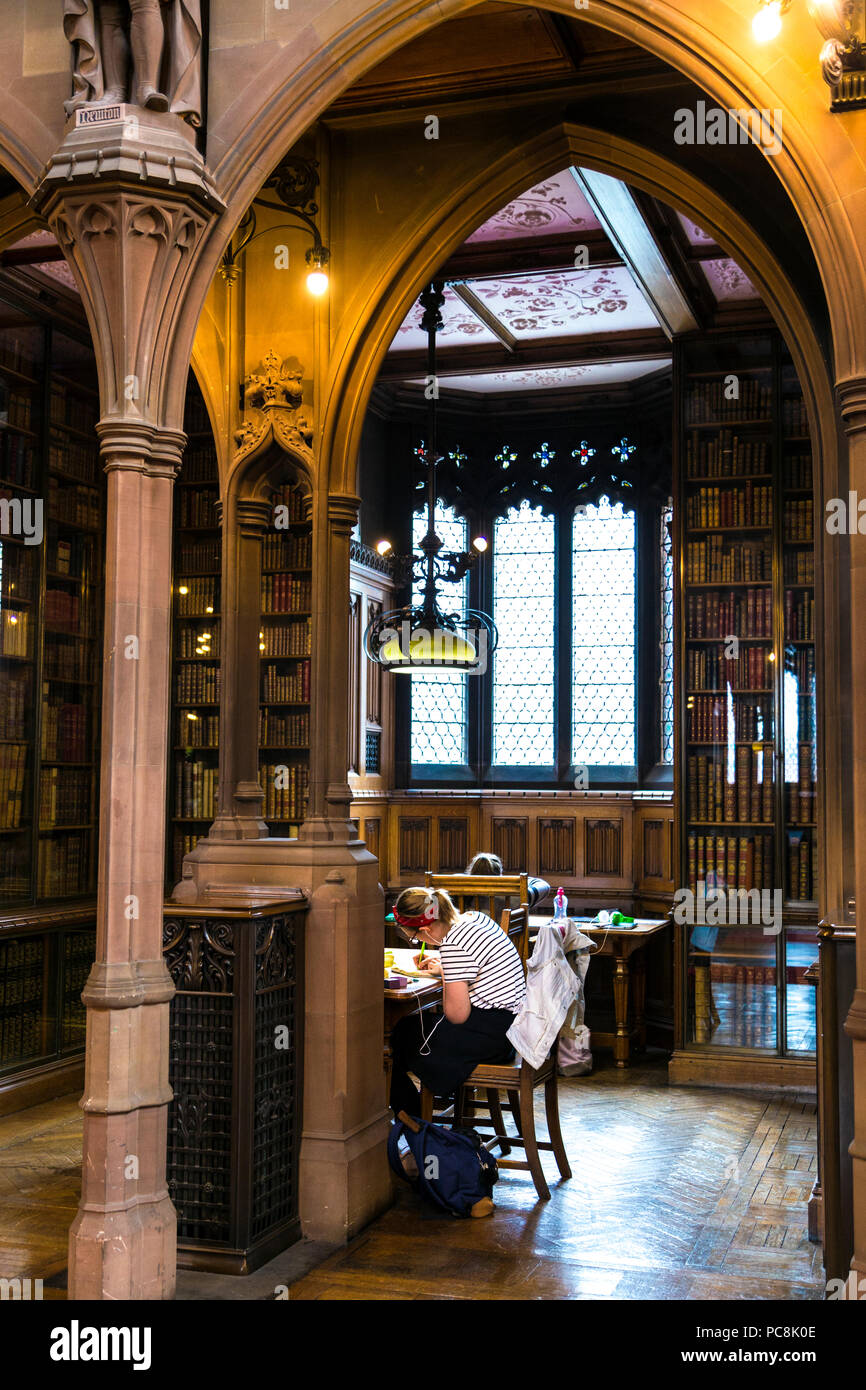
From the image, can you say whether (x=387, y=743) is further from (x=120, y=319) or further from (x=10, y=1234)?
(x=120, y=319)

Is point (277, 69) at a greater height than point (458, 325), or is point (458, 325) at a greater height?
point (458, 325)

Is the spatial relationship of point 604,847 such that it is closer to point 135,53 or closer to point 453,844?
point 453,844

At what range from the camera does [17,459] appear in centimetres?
768

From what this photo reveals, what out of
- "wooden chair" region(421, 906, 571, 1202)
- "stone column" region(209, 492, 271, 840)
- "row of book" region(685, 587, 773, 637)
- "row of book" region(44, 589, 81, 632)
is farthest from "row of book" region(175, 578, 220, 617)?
"wooden chair" region(421, 906, 571, 1202)

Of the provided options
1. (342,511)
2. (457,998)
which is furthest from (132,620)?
(457,998)

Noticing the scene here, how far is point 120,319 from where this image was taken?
3852 millimetres

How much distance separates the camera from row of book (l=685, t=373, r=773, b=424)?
8422mm

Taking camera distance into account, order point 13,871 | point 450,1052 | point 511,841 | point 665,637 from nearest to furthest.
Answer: point 450,1052 < point 13,871 < point 511,841 < point 665,637

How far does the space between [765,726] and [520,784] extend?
2.44 metres

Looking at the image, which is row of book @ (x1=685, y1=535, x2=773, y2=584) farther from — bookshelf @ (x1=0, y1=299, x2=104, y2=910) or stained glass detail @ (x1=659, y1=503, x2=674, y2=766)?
bookshelf @ (x1=0, y1=299, x2=104, y2=910)

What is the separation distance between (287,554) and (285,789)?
5.18 ft

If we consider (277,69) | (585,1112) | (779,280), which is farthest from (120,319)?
(585,1112)

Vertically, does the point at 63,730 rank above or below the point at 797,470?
below

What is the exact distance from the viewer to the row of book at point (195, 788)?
894cm
